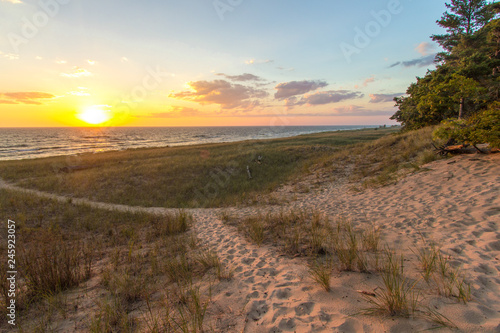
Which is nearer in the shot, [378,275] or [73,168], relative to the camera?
[378,275]

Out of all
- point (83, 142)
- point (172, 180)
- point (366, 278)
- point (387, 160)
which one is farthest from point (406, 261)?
point (83, 142)

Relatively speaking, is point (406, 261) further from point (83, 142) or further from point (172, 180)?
point (83, 142)

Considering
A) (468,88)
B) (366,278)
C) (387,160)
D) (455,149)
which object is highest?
(468,88)

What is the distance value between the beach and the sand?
0.05ft

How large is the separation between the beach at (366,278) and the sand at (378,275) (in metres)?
0.02

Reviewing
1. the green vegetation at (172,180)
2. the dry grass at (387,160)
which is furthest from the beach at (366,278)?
the green vegetation at (172,180)

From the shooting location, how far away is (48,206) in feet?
39.0

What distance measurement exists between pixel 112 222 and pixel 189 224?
12.6 ft

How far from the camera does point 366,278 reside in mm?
3803

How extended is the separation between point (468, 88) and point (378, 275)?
1072 cm

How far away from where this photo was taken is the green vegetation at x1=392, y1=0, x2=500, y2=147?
9008mm

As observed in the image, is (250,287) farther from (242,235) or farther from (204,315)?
(242,235)

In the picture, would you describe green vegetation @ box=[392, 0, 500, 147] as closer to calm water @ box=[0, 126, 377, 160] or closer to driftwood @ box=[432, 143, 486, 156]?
driftwood @ box=[432, 143, 486, 156]

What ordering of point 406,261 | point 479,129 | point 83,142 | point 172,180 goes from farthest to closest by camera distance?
1. point 83,142
2. point 172,180
3. point 479,129
4. point 406,261
